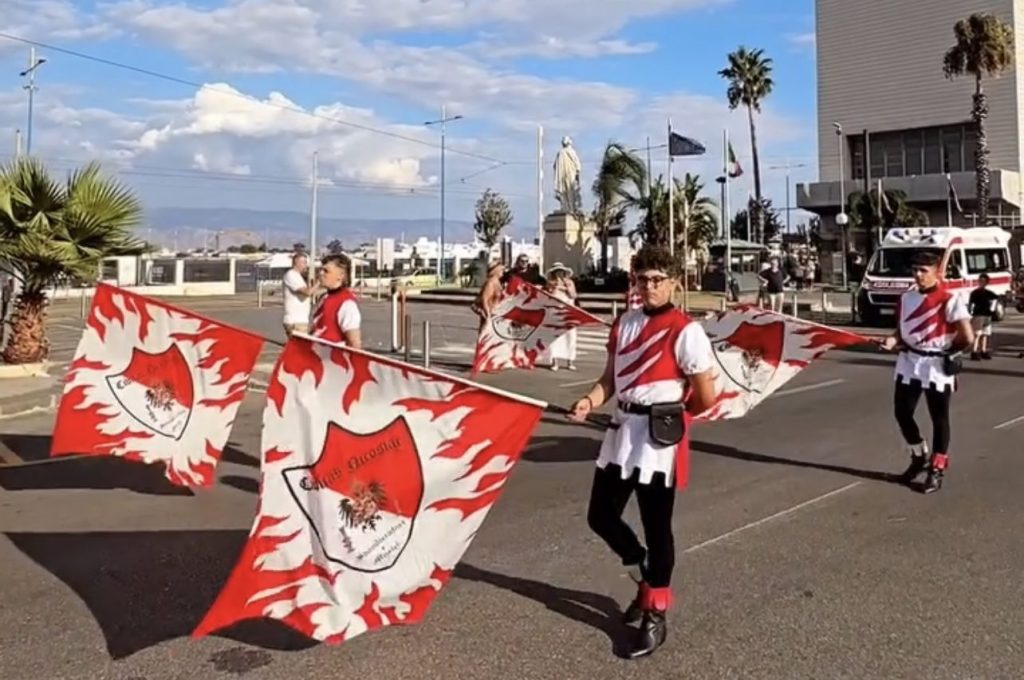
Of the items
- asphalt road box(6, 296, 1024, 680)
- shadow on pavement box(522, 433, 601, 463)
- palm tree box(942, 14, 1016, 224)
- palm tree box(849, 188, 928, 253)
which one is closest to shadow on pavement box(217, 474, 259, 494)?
asphalt road box(6, 296, 1024, 680)

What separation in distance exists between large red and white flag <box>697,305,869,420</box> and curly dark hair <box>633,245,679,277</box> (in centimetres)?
360

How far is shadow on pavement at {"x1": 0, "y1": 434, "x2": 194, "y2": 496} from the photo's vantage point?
25.9 ft

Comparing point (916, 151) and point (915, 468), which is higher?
point (916, 151)

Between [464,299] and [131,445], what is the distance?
32586 mm


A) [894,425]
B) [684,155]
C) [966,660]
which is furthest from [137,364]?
[684,155]

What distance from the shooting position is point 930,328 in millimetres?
7359

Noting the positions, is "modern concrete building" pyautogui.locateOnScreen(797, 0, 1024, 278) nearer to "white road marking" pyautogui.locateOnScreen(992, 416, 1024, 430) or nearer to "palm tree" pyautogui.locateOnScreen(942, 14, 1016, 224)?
"palm tree" pyautogui.locateOnScreen(942, 14, 1016, 224)

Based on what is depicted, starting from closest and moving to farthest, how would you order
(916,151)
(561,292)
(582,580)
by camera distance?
(582,580), (561,292), (916,151)

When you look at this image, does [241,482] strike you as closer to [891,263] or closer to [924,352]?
[924,352]

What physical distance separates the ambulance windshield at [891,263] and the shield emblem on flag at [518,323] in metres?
16.7

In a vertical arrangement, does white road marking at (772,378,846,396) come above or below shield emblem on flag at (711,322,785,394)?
below

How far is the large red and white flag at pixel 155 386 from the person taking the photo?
7.37m

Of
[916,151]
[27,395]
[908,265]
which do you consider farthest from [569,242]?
[27,395]

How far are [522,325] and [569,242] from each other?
99.1ft
